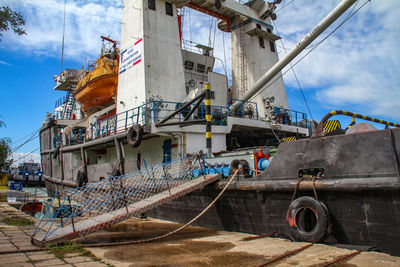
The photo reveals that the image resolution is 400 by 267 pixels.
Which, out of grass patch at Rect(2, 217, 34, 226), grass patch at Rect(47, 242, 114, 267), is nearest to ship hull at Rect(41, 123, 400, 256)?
grass patch at Rect(47, 242, 114, 267)

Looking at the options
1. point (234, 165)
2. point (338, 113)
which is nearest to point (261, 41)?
point (234, 165)

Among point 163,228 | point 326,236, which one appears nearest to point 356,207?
point 326,236

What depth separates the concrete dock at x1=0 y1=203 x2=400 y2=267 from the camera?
13.6 ft

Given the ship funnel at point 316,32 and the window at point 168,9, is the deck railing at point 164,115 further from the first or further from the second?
the window at point 168,9

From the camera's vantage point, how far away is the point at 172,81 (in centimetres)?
1266

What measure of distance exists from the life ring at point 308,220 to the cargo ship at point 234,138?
17mm

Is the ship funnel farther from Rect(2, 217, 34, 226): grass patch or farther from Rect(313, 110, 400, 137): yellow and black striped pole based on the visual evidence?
Rect(2, 217, 34, 226): grass patch

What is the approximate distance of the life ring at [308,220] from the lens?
16.0 ft

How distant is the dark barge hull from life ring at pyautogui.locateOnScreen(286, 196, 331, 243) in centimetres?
21

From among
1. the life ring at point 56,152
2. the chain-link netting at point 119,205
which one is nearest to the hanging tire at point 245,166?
the chain-link netting at point 119,205

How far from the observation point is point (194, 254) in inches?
194

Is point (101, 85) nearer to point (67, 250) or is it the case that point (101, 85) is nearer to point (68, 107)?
point (68, 107)

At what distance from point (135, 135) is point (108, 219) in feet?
15.3

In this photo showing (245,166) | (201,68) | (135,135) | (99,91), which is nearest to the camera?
(245,166)
